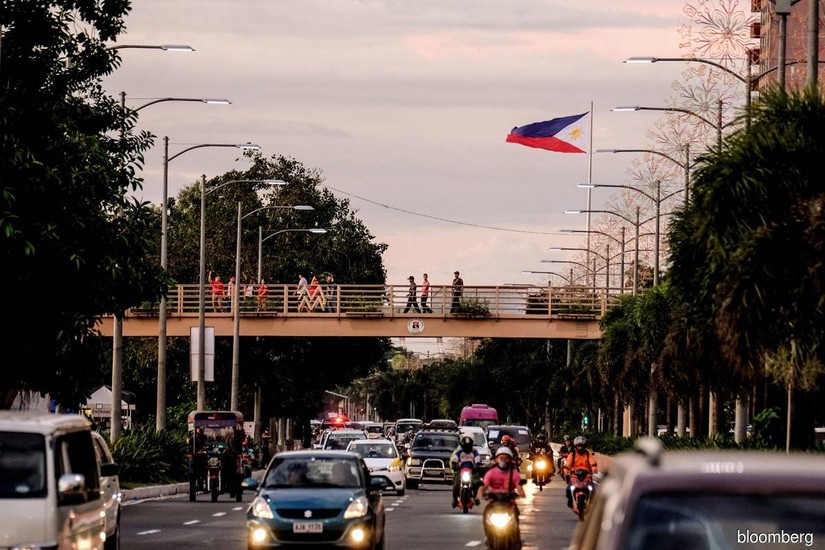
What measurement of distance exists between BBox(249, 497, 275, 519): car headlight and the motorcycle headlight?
2.87 meters

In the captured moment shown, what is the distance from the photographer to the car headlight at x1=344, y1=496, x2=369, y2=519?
22.7 meters

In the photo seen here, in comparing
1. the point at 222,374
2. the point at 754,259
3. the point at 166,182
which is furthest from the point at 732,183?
the point at 222,374

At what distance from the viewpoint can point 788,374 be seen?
90.7 ft

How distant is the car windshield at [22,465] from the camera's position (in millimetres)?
15633

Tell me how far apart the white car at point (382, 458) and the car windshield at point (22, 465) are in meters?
31.0

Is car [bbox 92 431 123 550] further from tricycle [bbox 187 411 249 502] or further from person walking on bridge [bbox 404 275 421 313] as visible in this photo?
person walking on bridge [bbox 404 275 421 313]

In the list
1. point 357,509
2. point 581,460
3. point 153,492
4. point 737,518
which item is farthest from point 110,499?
point 153,492

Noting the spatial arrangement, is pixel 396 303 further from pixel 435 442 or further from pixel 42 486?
pixel 42 486

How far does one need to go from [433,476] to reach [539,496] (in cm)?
601

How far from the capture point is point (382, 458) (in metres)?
48.1

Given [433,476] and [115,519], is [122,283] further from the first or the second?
[433,476]

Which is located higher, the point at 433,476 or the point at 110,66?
the point at 110,66

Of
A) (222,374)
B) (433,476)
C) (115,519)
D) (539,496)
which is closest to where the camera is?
(115,519)

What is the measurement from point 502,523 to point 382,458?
980 inches
